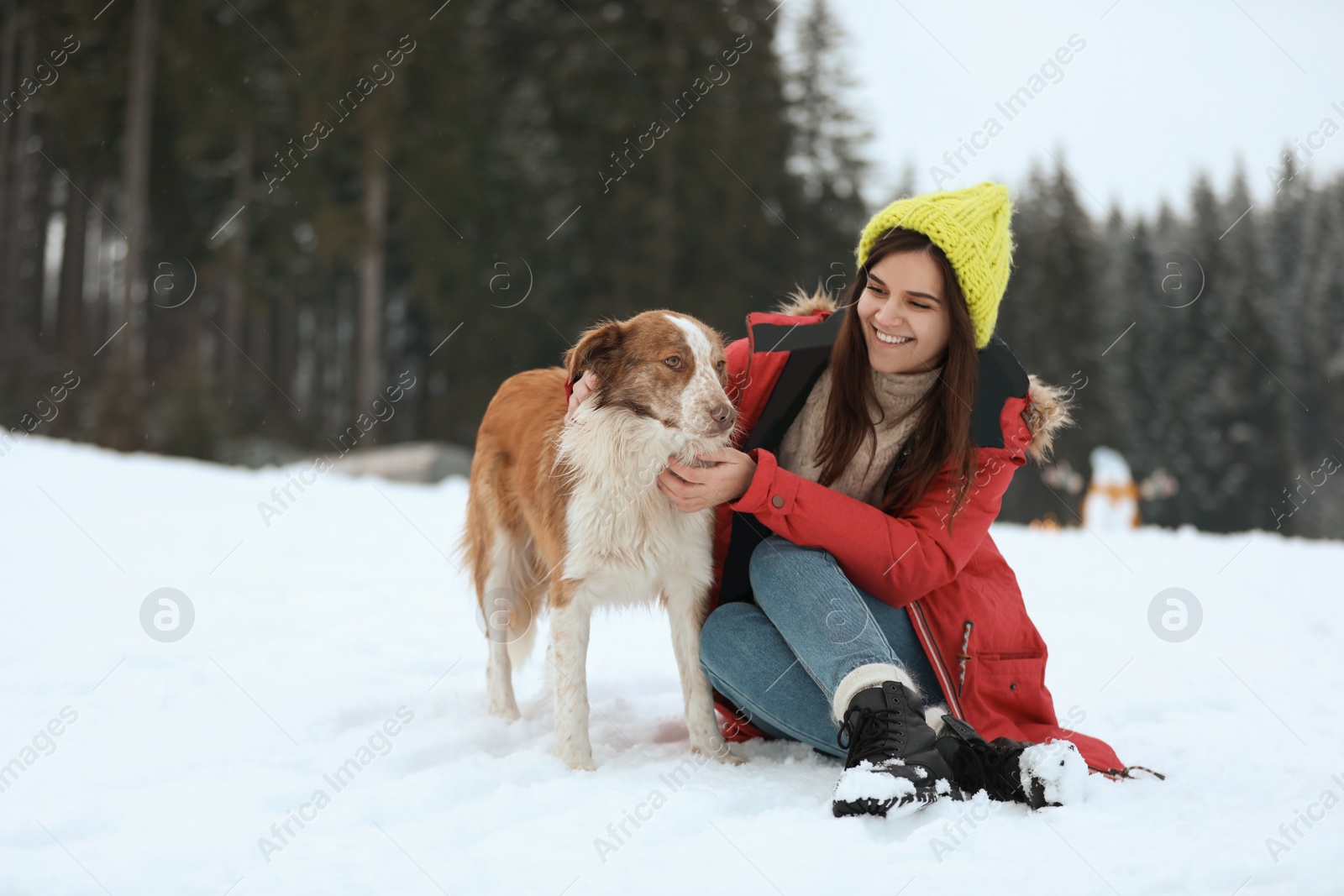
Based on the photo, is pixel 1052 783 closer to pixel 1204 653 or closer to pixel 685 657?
pixel 685 657

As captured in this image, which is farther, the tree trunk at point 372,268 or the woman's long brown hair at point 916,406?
the tree trunk at point 372,268

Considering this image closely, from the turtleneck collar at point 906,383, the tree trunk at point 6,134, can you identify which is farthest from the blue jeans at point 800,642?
the tree trunk at point 6,134

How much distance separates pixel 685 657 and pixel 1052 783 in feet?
3.52

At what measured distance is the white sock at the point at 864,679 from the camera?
225 cm

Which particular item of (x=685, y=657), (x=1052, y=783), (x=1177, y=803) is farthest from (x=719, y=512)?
(x=1177, y=803)

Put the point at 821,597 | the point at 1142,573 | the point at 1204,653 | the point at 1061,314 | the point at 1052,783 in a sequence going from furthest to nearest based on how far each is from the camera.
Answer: the point at 1061,314 → the point at 1142,573 → the point at 1204,653 → the point at 821,597 → the point at 1052,783

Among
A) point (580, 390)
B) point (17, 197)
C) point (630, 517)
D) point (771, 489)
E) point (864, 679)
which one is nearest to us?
point (864, 679)

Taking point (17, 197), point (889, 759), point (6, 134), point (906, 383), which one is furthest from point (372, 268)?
point (889, 759)

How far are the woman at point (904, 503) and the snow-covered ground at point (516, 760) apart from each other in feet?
1.13

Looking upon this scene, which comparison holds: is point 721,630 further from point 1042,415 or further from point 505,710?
point 1042,415

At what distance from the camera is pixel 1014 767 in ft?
7.08

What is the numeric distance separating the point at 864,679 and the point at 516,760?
3.20 ft

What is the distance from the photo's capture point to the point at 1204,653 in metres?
3.84

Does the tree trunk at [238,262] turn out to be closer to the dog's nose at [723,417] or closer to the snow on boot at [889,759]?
the dog's nose at [723,417]
